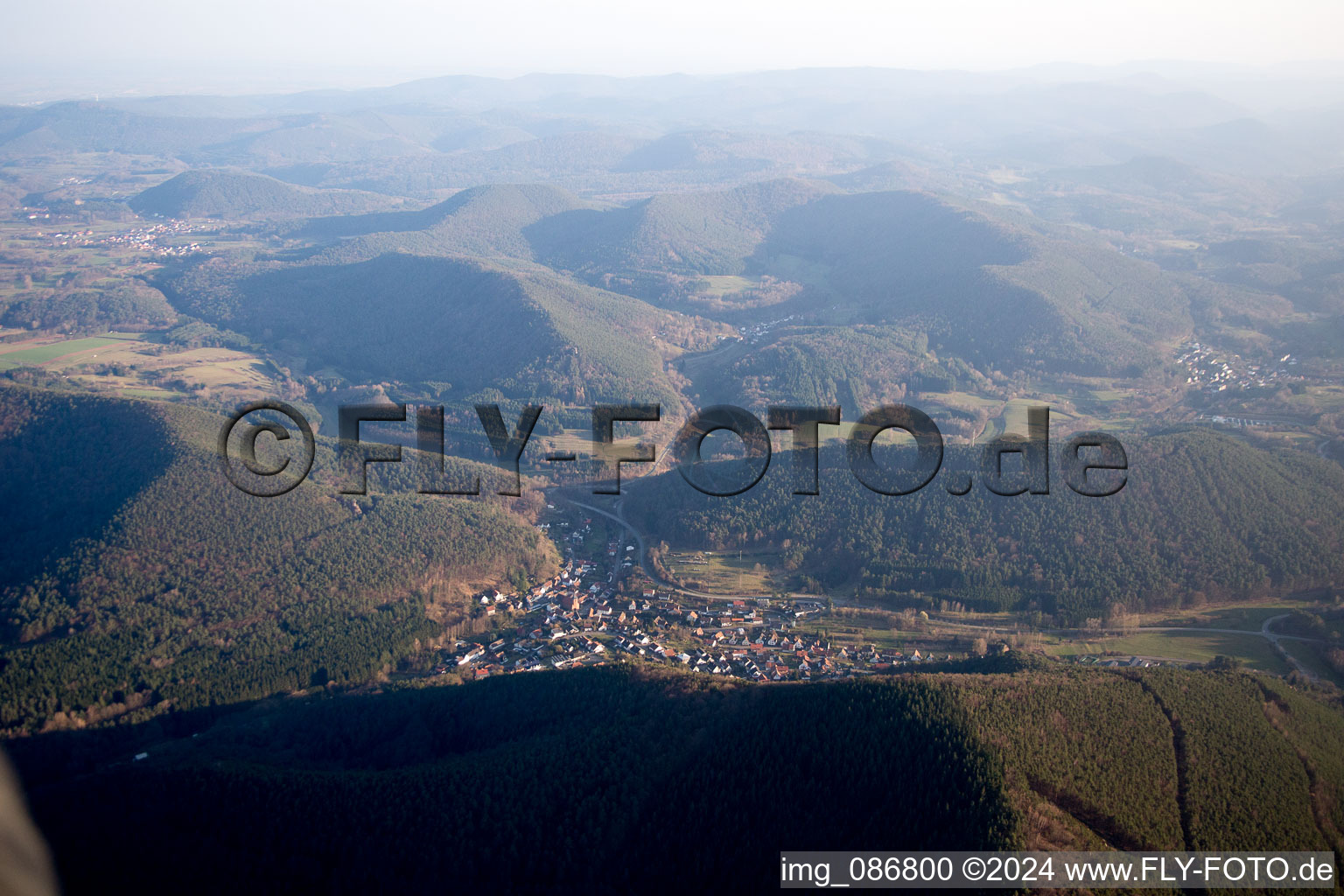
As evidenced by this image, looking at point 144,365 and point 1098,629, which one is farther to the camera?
point 144,365

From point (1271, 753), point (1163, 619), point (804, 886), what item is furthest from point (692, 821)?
point (1163, 619)

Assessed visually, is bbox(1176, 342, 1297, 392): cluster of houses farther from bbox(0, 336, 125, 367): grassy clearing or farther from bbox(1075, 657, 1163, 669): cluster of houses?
bbox(0, 336, 125, 367): grassy clearing

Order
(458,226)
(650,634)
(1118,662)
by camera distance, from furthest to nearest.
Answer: (458,226)
(650,634)
(1118,662)

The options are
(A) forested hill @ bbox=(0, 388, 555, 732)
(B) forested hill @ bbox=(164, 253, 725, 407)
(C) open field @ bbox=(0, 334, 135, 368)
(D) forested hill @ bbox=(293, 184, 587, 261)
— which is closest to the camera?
(A) forested hill @ bbox=(0, 388, 555, 732)

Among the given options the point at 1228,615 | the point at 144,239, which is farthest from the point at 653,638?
the point at 144,239

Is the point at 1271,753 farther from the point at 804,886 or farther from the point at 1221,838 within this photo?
the point at 804,886

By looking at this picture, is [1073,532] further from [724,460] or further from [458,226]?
[458,226]

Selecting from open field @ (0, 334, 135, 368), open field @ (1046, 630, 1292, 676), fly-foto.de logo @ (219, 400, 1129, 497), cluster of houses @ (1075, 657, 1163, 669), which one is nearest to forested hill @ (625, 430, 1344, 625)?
fly-foto.de logo @ (219, 400, 1129, 497)
